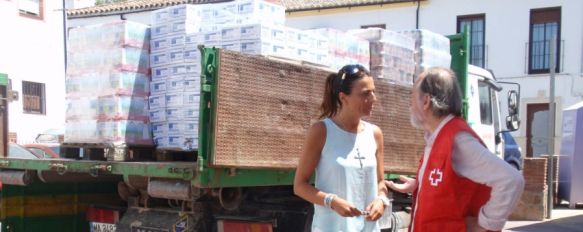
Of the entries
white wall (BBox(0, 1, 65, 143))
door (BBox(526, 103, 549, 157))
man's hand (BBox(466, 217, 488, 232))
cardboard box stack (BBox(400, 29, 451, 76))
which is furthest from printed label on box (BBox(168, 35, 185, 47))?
white wall (BBox(0, 1, 65, 143))

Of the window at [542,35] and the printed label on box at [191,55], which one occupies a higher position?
Answer: the window at [542,35]

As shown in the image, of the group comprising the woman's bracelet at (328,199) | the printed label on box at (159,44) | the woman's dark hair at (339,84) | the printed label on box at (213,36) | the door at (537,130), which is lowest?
the door at (537,130)

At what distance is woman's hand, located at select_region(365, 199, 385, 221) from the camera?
3.08 m

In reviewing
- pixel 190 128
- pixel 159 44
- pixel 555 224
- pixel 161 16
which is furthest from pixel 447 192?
pixel 555 224

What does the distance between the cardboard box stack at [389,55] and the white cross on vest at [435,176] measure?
3.22 meters

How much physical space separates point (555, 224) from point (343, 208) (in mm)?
9299

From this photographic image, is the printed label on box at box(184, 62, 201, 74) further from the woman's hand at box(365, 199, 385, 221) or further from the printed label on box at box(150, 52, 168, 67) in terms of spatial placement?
the woman's hand at box(365, 199, 385, 221)

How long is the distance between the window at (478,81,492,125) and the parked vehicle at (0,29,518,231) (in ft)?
8.07

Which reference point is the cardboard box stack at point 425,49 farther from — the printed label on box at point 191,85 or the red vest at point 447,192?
the red vest at point 447,192

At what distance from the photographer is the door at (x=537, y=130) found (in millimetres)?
16859

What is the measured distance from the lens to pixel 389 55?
19.6 feet

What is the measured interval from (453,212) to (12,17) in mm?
17941

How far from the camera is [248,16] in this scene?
5242mm

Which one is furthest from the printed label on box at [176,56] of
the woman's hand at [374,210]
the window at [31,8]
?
the window at [31,8]
